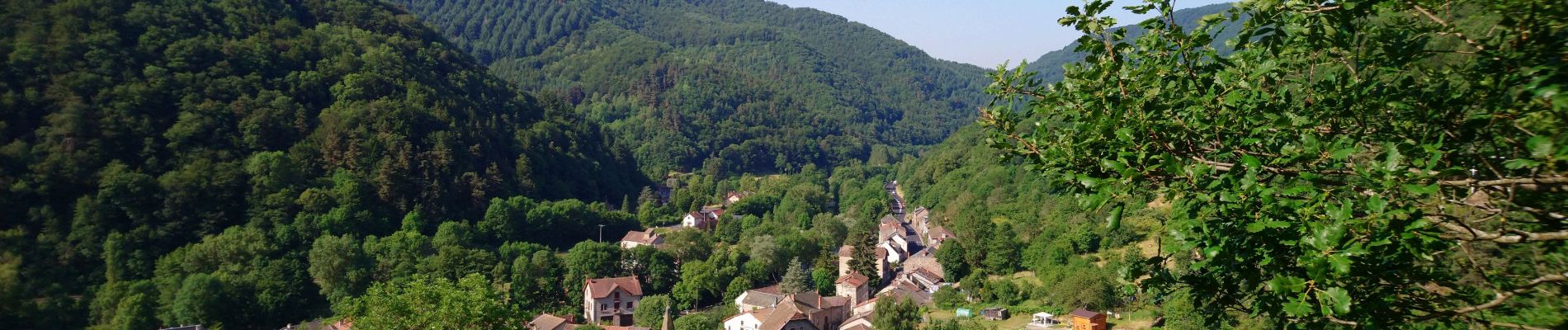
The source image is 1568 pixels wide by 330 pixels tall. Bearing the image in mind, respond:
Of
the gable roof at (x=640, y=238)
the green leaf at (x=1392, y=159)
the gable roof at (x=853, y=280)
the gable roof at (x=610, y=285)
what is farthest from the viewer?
the gable roof at (x=640, y=238)

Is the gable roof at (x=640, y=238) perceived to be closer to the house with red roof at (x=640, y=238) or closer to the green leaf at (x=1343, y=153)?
the house with red roof at (x=640, y=238)

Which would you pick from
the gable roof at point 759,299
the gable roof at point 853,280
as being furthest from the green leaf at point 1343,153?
the gable roof at point 853,280

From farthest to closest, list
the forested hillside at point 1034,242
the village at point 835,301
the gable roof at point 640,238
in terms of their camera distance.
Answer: the gable roof at point 640,238, the village at point 835,301, the forested hillside at point 1034,242

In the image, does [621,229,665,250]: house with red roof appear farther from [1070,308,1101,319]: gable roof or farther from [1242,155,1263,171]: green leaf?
[1242,155,1263,171]: green leaf

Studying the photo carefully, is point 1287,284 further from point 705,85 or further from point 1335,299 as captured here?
point 705,85

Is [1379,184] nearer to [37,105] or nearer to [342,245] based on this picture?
[342,245]

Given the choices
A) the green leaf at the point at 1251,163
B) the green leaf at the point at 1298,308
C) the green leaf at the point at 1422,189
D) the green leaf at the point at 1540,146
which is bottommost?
the green leaf at the point at 1298,308

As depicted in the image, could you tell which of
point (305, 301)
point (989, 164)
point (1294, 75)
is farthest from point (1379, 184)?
point (989, 164)
